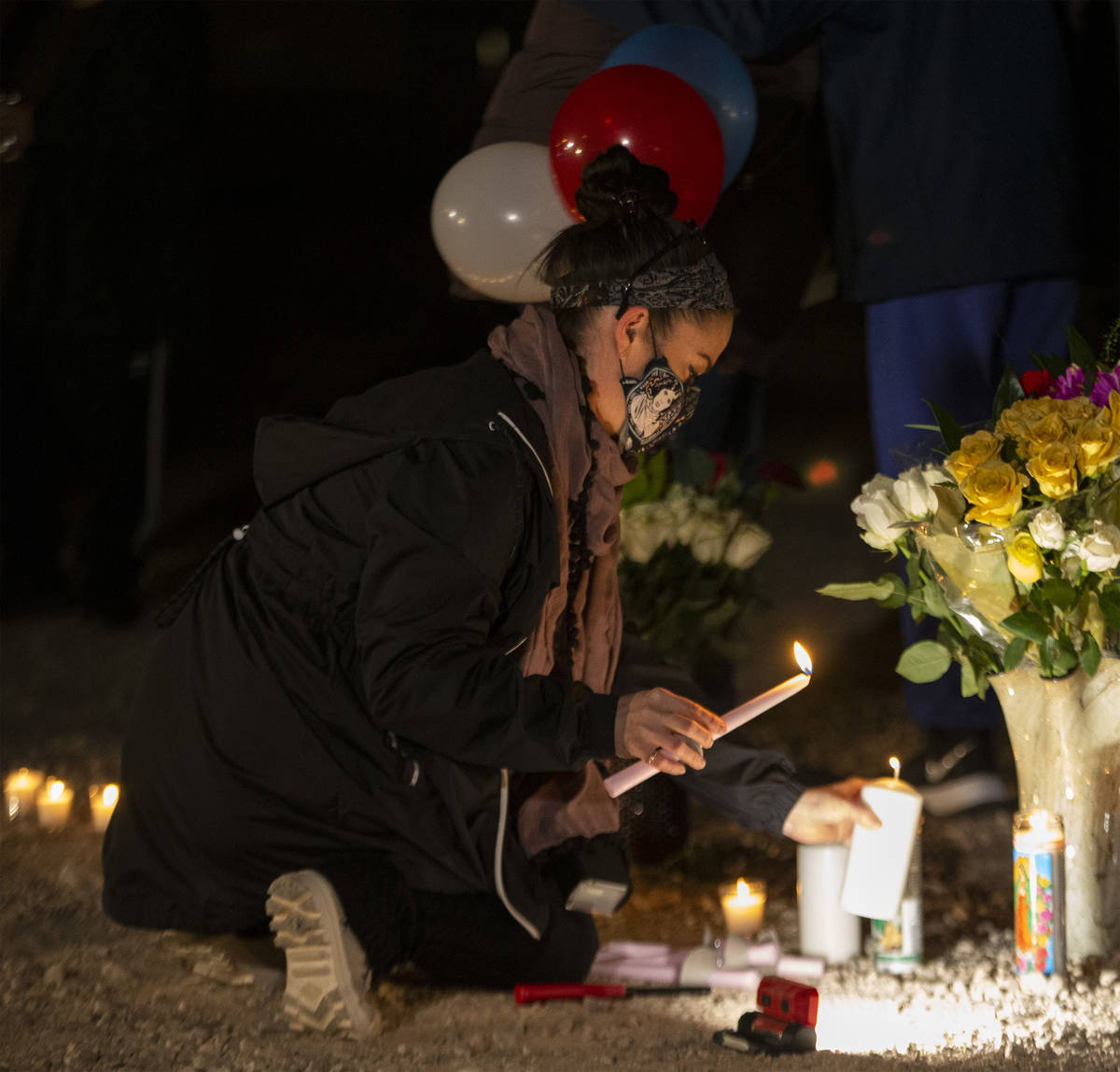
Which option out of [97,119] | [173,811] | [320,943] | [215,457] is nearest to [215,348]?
[215,457]

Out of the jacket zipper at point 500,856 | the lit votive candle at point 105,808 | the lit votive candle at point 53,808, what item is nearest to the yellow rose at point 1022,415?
the jacket zipper at point 500,856

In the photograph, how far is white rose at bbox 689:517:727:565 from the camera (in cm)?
234

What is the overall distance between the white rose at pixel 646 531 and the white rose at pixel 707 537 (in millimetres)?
38

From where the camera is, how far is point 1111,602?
5.24 feet

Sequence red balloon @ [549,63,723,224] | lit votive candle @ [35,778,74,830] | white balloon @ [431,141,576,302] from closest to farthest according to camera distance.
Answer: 1. red balloon @ [549,63,723,224]
2. white balloon @ [431,141,576,302]
3. lit votive candle @ [35,778,74,830]

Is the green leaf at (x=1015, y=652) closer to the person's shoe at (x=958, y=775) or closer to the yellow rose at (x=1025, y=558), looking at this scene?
the yellow rose at (x=1025, y=558)

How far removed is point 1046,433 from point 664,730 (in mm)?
605

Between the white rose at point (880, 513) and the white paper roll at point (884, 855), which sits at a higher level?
the white rose at point (880, 513)

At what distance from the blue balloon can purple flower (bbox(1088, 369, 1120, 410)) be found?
32.8 inches

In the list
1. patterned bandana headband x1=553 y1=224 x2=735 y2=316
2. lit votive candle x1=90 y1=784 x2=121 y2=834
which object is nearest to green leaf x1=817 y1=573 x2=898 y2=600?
patterned bandana headband x1=553 y1=224 x2=735 y2=316

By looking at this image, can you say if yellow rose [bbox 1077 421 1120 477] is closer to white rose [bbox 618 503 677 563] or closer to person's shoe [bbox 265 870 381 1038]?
white rose [bbox 618 503 677 563]

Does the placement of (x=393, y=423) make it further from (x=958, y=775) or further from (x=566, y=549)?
(x=958, y=775)

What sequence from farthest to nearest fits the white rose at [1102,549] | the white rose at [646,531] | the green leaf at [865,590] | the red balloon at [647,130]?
1. the white rose at [646,531]
2. the red balloon at [647,130]
3. the green leaf at [865,590]
4. the white rose at [1102,549]

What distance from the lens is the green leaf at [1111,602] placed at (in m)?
1.58
